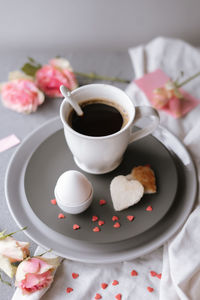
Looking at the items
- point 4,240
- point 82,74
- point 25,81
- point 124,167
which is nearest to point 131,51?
point 82,74

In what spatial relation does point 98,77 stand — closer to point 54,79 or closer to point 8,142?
point 54,79

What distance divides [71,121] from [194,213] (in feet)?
1.09

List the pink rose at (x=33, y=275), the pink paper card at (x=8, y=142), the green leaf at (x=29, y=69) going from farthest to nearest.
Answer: the green leaf at (x=29, y=69)
the pink paper card at (x=8, y=142)
the pink rose at (x=33, y=275)

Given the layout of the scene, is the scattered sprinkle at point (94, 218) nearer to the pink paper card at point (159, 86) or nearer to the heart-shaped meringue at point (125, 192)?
the heart-shaped meringue at point (125, 192)

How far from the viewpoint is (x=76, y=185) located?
0.72 metres

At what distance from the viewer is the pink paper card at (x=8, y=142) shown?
36.6 inches

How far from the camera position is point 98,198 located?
786 mm

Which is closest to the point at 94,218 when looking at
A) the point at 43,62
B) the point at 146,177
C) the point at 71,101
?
the point at 146,177

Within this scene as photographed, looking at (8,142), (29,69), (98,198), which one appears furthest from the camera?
(29,69)

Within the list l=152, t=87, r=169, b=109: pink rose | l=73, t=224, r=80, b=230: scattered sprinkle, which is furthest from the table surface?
l=73, t=224, r=80, b=230: scattered sprinkle

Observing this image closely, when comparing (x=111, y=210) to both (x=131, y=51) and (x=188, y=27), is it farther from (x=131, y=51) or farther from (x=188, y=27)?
(x=188, y=27)

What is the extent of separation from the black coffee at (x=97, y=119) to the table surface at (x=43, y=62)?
0.20 m

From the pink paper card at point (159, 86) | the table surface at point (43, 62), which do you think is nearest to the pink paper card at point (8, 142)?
the table surface at point (43, 62)

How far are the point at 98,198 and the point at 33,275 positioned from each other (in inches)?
8.2
